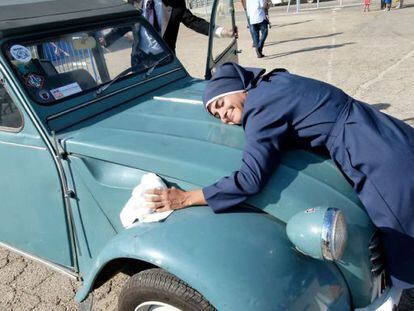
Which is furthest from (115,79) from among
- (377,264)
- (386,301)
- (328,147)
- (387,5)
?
(387,5)

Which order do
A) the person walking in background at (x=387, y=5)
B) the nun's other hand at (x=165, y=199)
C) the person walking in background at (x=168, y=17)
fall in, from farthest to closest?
the person walking in background at (x=387, y=5), the person walking in background at (x=168, y=17), the nun's other hand at (x=165, y=199)

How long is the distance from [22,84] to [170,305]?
1.43 meters

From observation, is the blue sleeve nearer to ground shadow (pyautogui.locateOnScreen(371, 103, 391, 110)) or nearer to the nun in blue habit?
the nun in blue habit

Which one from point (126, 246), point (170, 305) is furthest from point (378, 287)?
point (126, 246)

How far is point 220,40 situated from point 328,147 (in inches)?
78.0

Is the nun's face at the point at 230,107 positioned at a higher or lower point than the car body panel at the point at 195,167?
higher

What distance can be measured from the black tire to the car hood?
45 centimetres

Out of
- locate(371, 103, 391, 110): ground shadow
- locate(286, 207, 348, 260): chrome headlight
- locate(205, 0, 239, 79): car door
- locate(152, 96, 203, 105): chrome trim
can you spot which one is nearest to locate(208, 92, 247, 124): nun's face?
locate(152, 96, 203, 105): chrome trim

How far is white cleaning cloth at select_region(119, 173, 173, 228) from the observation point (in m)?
1.91

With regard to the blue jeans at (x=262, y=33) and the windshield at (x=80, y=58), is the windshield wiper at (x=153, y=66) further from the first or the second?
the blue jeans at (x=262, y=33)

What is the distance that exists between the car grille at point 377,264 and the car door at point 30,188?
1577 millimetres

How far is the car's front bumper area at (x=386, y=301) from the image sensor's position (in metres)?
1.77

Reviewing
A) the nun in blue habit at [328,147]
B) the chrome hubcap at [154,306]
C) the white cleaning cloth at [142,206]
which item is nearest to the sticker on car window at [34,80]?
the white cleaning cloth at [142,206]

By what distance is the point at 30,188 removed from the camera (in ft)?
7.89
